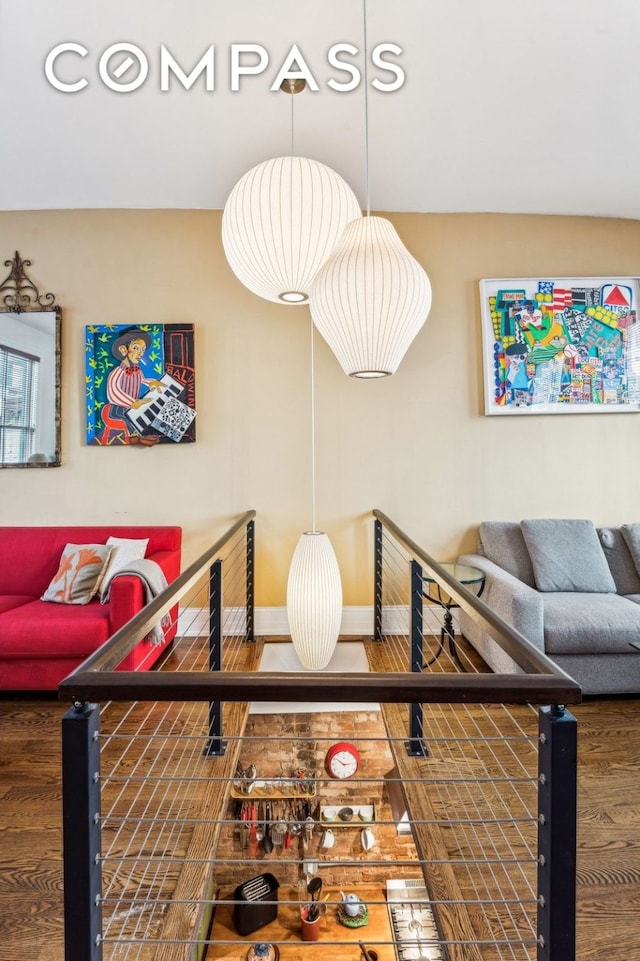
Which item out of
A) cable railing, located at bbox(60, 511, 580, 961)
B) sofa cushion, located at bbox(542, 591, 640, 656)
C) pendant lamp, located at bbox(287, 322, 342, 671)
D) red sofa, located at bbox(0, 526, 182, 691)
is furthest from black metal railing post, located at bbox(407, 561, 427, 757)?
red sofa, located at bbox(0, 526, 182, 691)

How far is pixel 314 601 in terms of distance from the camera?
2836 mm

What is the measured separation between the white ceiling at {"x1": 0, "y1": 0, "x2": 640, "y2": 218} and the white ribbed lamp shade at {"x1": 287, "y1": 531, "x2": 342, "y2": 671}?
7.02 ft

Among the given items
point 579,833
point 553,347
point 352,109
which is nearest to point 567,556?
point 553,347

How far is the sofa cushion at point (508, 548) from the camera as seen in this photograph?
3387 mm

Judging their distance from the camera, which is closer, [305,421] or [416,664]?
[416,664]

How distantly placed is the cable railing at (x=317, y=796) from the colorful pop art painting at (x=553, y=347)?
1329 mm

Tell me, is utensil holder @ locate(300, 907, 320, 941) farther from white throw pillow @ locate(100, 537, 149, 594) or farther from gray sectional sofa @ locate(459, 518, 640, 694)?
white throw pillow @ locate(100, 537, 149, 594)

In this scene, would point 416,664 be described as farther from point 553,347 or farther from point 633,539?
point 553,347

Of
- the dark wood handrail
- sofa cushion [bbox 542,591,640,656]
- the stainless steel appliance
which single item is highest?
the dark wood handrail

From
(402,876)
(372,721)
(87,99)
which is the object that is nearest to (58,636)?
(372,721)

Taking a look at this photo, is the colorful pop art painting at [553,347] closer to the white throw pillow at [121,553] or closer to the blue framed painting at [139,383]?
the blue framed painting at [139,383]

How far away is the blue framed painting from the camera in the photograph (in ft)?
11.7

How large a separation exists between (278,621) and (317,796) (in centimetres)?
128

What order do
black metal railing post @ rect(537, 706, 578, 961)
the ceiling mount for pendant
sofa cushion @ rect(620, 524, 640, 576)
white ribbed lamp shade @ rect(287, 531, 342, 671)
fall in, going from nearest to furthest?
black metal railing post @ rect(537, 706, 578, 961) < the ceiling mount for pendant < white ribbed lamp shade @ rect(287, 531, 342, 671) < sofa cushion @ rect(620, 524, 640, 576)
